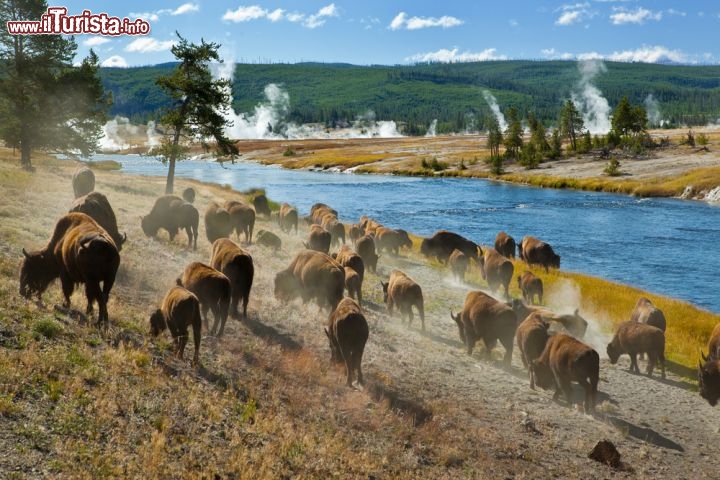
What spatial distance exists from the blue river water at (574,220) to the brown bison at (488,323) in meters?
14.4

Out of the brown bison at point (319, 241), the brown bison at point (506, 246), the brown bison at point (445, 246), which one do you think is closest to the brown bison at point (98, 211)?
the brown bison at point (319, 241)

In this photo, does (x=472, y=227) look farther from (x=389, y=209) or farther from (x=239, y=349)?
(x=239, y=349)

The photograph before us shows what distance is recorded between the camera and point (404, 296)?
1677 centimetres

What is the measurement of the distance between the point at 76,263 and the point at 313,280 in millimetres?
5937

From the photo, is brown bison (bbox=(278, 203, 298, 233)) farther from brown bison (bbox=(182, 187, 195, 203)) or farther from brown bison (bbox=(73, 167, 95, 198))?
brown bison (bbox=(73, 167, 95, 198))

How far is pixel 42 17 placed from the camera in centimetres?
3566

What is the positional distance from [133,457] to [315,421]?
3.02 meters

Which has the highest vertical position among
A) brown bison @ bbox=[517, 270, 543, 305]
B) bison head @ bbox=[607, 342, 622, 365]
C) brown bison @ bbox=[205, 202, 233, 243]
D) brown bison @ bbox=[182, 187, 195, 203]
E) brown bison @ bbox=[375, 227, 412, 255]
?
brown bison @ bbox=[182, 187, 195, 203]

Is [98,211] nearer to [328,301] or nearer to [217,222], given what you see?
[328,301]

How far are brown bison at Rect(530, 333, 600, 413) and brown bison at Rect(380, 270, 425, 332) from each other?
4.25 meters

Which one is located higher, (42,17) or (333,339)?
(42,17)

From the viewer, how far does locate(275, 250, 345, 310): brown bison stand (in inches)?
579

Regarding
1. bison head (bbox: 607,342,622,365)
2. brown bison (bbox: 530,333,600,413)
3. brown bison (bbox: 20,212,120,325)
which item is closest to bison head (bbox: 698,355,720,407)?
bison head (bbox: 607,342,622,365)

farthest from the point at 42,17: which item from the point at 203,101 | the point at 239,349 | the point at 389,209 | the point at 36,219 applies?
the point at 239,349
